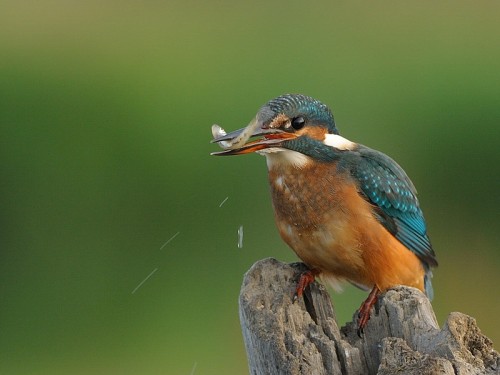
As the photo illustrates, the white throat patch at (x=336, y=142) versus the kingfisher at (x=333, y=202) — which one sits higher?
the white throat patch at (x=336, y=142)

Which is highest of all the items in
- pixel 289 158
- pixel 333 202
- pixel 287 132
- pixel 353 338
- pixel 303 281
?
pixel 287 132

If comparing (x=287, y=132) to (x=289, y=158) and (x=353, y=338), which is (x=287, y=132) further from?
(x=353, y=338)

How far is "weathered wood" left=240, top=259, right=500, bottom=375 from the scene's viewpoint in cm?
317

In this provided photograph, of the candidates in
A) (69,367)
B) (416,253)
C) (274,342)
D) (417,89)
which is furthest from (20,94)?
(274,342)

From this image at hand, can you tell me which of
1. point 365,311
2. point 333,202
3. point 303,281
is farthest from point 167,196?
point 365,311

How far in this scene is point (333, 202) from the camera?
14.4 ft

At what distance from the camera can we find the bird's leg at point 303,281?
3704 millimetres

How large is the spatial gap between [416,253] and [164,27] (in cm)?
694

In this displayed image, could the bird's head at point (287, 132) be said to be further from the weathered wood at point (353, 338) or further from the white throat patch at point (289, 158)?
the weathered wood at point (353, 338)

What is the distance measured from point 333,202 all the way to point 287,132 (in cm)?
36

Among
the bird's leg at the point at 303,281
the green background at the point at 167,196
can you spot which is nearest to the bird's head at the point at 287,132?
the bird's leg at the point at 303,281

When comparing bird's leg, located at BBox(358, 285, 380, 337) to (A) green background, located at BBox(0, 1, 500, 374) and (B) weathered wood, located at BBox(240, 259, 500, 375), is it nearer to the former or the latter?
(B) weathered wood, located at BBox(240, 259, 500, 375)

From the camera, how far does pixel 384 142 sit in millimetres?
8156

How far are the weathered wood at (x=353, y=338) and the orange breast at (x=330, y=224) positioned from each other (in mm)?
581
